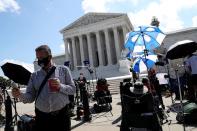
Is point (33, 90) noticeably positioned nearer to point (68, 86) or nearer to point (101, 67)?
point (68, 86)

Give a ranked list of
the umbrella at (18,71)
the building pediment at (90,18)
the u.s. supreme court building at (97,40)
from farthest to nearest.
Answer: the building pediment at (90,18) → the u.s. supreme court building at (97,40) → the umbrella at (18,71)

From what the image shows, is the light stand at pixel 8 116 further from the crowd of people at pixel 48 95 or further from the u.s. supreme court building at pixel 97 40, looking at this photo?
the u.s. supreme court building at pixel 97 40

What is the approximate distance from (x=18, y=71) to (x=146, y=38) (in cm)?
416

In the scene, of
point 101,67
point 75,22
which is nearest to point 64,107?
point 101,67

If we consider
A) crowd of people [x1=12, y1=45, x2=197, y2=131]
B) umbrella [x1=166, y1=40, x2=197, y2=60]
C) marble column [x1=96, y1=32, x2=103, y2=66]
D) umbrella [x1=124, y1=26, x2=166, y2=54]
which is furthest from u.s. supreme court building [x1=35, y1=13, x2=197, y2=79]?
crowd of people [x1=12, y1=45, x2=197, y2=131]

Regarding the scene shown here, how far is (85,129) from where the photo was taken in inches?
377

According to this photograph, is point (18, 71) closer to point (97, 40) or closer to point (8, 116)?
point (8, 116)

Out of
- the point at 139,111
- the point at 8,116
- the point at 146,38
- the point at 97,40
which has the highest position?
the point at 97,40

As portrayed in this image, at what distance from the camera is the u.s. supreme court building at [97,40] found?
60094mm

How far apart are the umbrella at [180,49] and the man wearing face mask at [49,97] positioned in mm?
3979

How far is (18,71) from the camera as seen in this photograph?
7.41m

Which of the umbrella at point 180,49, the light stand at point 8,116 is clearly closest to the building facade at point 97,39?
the light stand at point 8,116

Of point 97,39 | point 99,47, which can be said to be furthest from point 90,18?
point 99,47

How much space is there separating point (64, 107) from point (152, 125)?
6.34 feet
